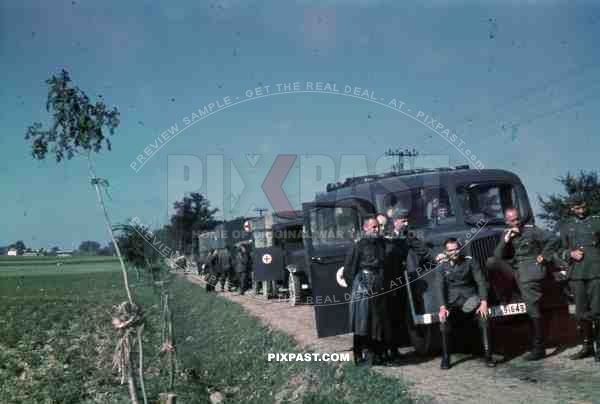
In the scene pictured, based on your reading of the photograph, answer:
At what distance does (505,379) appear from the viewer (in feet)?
22.2

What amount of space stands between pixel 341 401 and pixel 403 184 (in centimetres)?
394

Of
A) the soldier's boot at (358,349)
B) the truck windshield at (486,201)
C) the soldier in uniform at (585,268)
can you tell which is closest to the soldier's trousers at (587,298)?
the soldier in uniform at (585,268)

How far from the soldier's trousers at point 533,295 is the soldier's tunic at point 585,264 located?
0.42 metres

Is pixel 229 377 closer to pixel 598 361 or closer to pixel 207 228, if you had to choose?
pixel 598 361

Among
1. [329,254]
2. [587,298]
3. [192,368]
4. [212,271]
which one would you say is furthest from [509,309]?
[212,271]

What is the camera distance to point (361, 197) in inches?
390

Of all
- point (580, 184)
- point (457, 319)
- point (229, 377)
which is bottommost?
point (229, 377)

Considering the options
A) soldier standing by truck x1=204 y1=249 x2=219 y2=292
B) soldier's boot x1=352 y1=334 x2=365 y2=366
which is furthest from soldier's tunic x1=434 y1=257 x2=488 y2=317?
soldier standing by truck x1=204 y1=249 x2=219 y2=292

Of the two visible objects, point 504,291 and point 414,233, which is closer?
point 504,291

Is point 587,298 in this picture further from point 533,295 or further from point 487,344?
point 487,344

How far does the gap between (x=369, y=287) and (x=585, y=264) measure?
8.47 ft

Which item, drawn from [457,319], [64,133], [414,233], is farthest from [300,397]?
[64,133]

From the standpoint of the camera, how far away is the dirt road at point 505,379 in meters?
5.97
